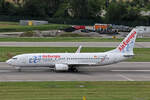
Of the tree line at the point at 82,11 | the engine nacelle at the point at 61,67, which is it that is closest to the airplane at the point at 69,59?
the engine nacelle at the point at 61,67

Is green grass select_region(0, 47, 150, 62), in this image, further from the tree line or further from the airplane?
the tree line

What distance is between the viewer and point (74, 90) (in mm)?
36250

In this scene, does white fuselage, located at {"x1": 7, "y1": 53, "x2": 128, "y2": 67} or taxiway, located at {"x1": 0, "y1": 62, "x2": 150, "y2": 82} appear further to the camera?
white fuselage, located at {"x1": 7, "y1": 53, "x2": 128, "y2": 67}

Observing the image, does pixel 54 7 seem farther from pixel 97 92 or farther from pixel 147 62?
pixel 97 92

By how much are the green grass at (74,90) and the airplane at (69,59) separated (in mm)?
7990

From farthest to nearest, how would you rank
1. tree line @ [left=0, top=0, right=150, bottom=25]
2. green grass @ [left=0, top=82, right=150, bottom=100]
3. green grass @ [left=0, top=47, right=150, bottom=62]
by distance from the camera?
tree line @ [left=0, top=0, right=150, bottom=25] → green grass @ [left=0, top=47, right=150, bottom=62] → green grass @ [left=0, top=82, right=150, bottom=100]

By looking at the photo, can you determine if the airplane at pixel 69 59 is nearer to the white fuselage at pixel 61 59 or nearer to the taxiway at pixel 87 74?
the white fuselage at pixel 61 59

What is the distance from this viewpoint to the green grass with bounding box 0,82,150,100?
1303 inches

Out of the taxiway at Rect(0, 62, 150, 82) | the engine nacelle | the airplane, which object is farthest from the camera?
the airplane

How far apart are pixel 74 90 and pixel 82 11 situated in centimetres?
10890

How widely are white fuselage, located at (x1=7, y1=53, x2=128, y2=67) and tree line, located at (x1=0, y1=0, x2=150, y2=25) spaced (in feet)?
290

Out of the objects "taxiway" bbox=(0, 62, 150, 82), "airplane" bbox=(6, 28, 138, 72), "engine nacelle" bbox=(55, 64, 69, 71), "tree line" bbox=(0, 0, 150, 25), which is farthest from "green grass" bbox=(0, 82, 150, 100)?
"tree line" bbox=(0, 0, 150, 25)

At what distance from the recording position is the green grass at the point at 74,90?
109ft

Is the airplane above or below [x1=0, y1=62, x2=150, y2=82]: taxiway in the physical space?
above
